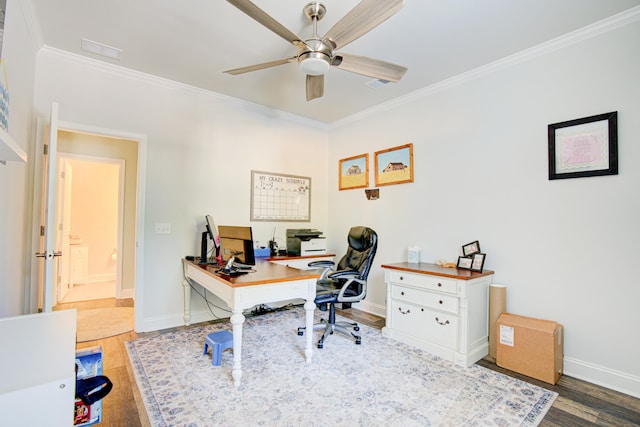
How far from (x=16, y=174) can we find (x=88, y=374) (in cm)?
166

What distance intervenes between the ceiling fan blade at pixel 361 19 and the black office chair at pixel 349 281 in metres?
1.82

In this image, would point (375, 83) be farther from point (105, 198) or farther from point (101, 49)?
point (105, 198)

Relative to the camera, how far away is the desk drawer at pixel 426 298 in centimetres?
257

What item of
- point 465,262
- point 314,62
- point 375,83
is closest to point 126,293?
point 314,62

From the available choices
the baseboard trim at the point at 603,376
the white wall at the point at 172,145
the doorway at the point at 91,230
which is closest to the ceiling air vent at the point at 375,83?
the white wall at the point at 172,145

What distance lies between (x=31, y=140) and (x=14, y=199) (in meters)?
0.70

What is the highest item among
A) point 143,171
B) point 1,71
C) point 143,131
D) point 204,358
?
point 143,131

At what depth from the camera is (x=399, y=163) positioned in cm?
368

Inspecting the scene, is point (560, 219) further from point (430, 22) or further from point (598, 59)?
point (430, 22)

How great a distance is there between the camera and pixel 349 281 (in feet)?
9.43

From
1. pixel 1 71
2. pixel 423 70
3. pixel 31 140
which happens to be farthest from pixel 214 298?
pixel 423 70

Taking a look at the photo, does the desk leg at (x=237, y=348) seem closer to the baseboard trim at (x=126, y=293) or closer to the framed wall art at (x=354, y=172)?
the framed wall art at (x=354, y=172)

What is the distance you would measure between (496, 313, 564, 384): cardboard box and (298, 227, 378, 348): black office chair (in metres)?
1.21

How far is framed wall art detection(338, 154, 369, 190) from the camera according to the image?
412cm
